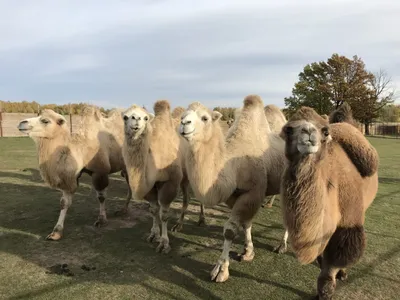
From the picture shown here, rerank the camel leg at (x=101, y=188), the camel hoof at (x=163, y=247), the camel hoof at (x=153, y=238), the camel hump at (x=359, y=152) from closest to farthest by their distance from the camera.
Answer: the camel hump at (x=359, y=152), the camel hoof at (x=163, y=247), the camel hoof at (x=153, y=238), the camel leg at (x=101, y=188)

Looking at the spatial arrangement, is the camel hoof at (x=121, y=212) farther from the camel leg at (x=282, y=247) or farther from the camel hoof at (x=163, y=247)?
the camel leg at (x=282, y=247)

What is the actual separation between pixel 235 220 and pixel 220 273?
0.71 meters

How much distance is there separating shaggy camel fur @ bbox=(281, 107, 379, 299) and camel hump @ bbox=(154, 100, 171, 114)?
10.3 feet

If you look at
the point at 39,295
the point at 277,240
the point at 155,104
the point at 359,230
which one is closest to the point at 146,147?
the point at 155,104

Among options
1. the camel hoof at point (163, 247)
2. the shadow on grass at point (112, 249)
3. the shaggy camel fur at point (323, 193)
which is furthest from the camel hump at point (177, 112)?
the shaggy camel fur at point (323, 193)

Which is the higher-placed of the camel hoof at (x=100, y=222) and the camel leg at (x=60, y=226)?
the camel leg at (x=60, y=226)

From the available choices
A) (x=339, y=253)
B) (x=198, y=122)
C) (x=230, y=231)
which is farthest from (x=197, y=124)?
(x=339, y=253)

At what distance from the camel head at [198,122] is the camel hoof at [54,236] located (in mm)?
3033

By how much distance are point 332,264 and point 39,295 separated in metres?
3.29

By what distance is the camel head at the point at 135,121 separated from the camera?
5.05m

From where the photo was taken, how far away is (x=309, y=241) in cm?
324

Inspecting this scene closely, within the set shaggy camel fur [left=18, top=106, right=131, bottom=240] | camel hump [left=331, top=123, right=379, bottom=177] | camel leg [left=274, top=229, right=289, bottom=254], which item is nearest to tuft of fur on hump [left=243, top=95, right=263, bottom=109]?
camel hump [left=331, top=123, right=379, bottom=177]

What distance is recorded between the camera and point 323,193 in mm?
3227

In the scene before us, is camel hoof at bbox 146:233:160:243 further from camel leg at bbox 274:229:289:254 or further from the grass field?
camel leg at bbox 274:229:289:254
